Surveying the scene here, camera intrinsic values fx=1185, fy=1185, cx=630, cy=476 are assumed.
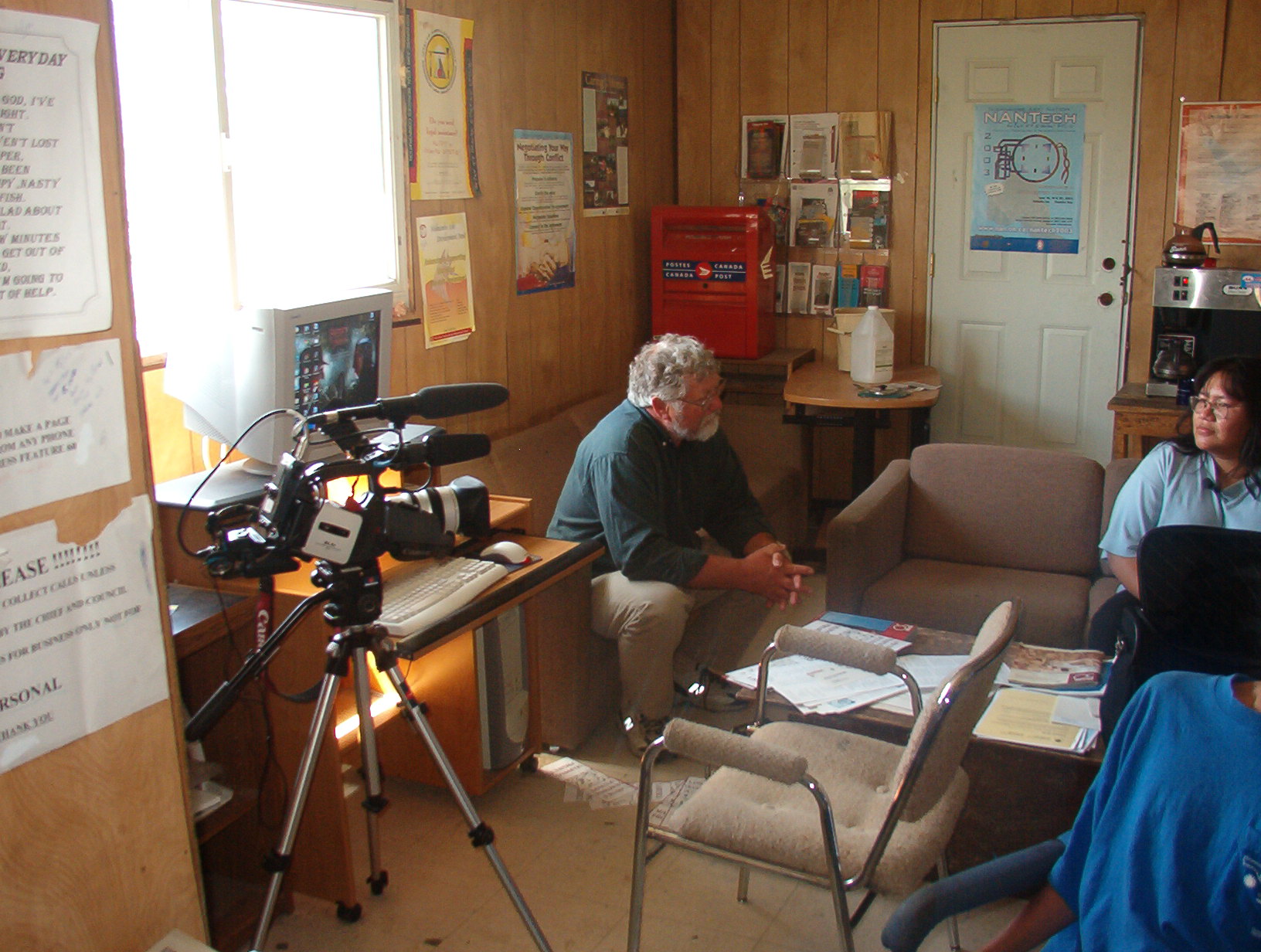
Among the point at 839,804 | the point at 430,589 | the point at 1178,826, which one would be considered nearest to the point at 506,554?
the point at 430,589

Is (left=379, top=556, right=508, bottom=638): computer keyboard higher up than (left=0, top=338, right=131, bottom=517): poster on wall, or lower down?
lower down

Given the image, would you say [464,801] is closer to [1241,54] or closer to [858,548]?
[858,548]

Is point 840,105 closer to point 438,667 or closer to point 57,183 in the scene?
point 438,667

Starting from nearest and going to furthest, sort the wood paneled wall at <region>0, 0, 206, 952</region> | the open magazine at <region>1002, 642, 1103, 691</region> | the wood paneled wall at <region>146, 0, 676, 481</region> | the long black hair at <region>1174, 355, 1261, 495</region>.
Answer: the wood paneled wall at <region>0, 0, 206, 952</region> < the open magazine at <region>1002, 642, 1103, 691</region> < the long black hair at <region>1174, 355, 1261, 495</region> < the wood paneled wall at <region>146, 0, 676, 481</region>

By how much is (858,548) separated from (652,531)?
0.65 m

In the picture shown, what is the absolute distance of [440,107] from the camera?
3.64 meters

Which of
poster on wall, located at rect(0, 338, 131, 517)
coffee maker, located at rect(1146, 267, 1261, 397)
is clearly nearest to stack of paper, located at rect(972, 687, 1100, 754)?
poster on wall, located at rect(0, 338, 131, 517)

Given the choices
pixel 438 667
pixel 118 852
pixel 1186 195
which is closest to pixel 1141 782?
pixel 118 852

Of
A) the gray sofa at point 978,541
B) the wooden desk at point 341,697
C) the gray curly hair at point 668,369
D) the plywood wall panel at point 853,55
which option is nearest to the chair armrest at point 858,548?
the gray sofa at point 978,541

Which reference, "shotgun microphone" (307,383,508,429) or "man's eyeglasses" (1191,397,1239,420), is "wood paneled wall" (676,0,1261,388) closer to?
"man's eyeglasses" (1191,397,1239,420)

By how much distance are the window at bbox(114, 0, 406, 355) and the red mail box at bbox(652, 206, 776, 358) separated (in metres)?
1.75

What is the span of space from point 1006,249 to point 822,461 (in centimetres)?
122

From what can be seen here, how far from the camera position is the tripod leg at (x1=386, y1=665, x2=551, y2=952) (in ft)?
6.96

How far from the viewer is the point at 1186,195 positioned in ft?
15.4
